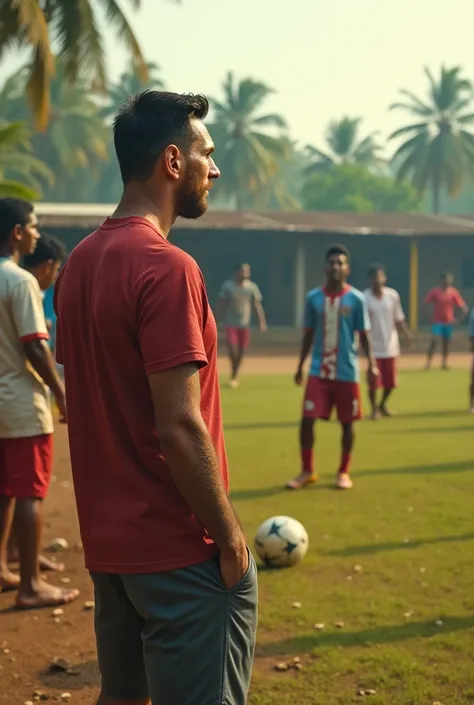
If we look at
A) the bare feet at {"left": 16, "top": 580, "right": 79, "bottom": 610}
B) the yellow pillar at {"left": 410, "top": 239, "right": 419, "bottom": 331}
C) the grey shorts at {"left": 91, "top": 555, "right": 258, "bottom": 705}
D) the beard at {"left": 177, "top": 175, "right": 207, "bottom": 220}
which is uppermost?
the beard at {"left": 177, "top": 175, "right": 207, "bottom": 220}

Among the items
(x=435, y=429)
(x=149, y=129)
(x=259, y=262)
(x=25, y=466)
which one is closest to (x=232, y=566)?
(x=149, y=129)

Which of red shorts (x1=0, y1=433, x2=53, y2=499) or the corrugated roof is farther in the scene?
the corrugated roof

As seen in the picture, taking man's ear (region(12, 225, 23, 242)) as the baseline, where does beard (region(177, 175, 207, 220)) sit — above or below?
above

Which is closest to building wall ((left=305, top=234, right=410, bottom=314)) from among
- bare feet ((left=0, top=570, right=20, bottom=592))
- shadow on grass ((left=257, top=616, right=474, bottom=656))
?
bare feet ((left=0, top=570, right=20, bottom=592))

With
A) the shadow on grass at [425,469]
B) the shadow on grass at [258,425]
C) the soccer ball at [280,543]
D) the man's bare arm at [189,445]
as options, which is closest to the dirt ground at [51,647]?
the soccer ball at [280,543]

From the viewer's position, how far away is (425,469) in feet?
33.0

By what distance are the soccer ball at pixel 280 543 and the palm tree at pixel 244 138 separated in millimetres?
50766

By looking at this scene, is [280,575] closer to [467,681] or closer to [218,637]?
[467,681]

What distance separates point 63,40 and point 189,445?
19.5 metres

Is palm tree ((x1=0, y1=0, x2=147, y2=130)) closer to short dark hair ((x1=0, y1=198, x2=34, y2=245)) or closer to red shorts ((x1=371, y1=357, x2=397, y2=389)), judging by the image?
red shorts ((x1=371, y1=357, x2=397, y2=389))

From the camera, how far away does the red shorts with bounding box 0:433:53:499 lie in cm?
544

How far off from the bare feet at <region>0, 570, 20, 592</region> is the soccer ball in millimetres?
1470

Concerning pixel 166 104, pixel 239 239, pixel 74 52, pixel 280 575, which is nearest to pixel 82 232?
pixel 239 239

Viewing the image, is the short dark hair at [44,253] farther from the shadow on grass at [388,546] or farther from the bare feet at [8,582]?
the shadow on grass at [388,546]
